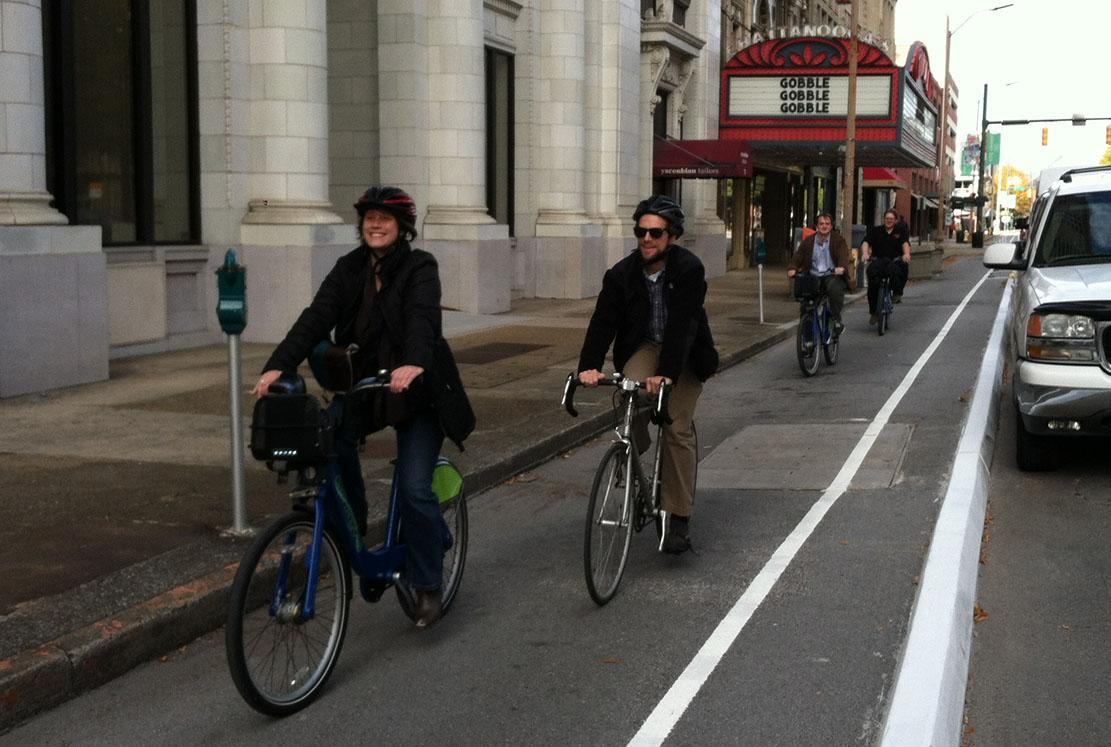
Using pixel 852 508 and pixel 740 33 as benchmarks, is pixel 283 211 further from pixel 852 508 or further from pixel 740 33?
pixel 740 33

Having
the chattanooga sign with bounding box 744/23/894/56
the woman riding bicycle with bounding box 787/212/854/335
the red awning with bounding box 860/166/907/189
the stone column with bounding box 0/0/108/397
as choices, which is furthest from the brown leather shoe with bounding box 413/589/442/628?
the red awning with bounding box 860/166/907/189

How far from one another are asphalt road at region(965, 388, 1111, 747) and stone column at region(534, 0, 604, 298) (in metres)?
16.7

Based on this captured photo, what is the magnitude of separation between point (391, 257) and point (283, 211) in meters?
11.0

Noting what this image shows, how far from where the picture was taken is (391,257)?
5.48 metres

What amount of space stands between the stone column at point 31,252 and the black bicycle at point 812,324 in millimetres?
7436

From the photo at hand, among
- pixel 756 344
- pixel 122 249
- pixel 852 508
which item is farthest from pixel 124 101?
pixel 852 508

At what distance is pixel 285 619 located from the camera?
4.82 m

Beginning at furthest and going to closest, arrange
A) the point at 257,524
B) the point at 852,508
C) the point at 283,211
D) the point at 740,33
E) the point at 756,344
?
the point at 740,33
the point at 756,344
the point at 283,211
the point at 852,508
the point at 257,524

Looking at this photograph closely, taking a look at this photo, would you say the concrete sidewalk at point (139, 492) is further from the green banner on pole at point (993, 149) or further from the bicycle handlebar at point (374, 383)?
the green banner on pole at point (993, 149)

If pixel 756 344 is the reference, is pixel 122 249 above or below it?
above

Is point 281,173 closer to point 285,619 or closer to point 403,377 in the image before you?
point 403,377

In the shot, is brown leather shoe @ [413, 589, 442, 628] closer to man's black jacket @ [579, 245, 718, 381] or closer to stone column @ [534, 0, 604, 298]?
man's black jacket @ [579, 245, 718, 381]

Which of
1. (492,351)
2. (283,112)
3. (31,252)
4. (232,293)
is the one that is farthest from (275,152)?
(232,293)

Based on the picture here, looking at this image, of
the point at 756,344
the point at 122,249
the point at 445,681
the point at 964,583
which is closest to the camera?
the point at 445,681
